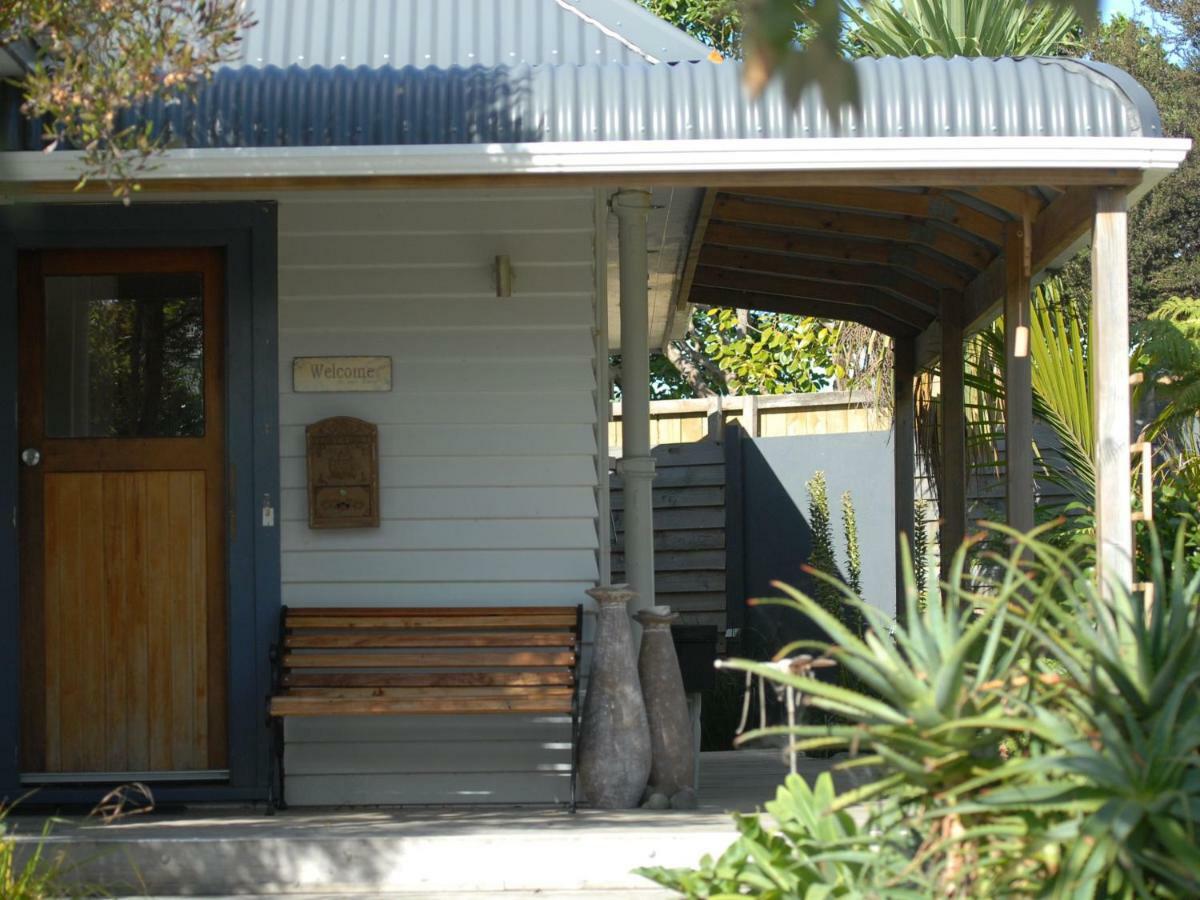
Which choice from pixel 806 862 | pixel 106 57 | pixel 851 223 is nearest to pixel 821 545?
pixel 851 223

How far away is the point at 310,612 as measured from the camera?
20.4ft

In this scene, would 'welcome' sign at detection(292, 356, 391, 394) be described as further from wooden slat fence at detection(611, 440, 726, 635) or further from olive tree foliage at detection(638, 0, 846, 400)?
olive tree foliage at detection(638, 0, 846, 400)

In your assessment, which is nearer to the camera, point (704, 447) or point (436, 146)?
point (436, 146)

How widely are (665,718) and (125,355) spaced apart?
2623 mm

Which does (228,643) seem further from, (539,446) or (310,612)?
(539,446)

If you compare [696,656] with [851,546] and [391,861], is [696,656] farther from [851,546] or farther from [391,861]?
[851,546]

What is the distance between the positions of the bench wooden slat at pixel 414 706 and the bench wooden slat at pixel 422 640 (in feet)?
1.23

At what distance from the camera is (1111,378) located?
5172 millimetres

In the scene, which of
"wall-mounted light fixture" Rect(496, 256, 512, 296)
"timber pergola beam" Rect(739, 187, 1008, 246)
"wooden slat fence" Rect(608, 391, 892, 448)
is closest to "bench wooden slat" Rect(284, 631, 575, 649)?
"wall-mounted light fixture" Rect(496, 256, 512, 296)

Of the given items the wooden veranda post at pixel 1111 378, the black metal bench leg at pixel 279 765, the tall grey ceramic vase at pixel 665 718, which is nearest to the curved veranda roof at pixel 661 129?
the wooden veranda post at pixel 1111 378

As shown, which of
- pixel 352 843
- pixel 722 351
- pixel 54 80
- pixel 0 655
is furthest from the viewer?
pixel 722 351

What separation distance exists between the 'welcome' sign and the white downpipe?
1.01 metres

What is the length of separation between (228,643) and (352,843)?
61.3 inches

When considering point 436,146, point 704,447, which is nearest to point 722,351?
point 704,447
